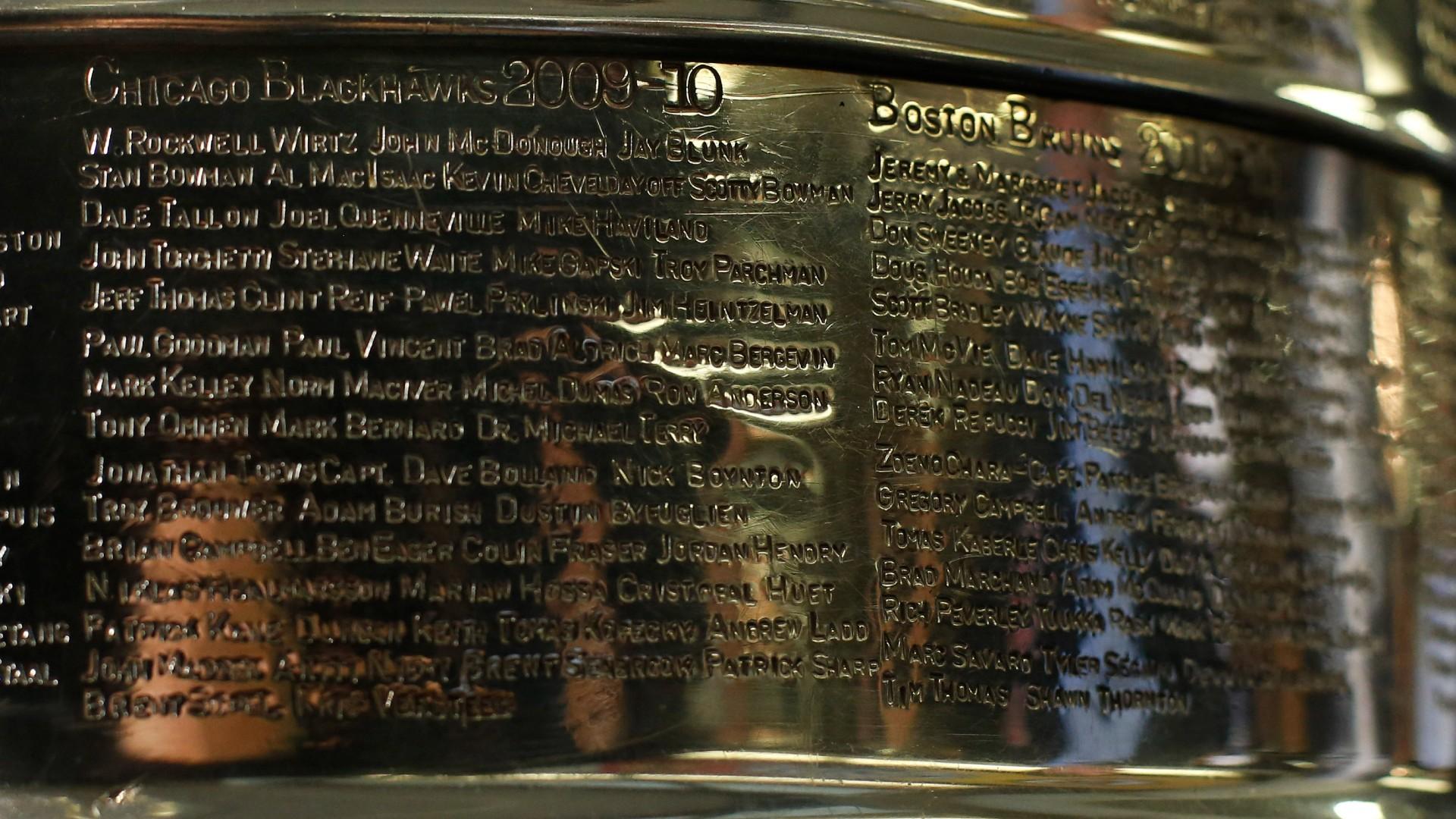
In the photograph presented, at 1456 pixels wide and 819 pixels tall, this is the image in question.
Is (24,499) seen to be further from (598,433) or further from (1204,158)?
(1204,158)

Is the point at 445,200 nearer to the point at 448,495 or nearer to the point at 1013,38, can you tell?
the point at 448,495

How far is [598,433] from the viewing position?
1.22m

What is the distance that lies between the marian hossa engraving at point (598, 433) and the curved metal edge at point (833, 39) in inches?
1.2

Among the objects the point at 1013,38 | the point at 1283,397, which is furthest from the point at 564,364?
the point at 1283,397

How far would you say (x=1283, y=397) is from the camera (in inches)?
55.1

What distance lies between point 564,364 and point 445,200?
8.3 inches

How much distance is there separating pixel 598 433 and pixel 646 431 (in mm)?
50

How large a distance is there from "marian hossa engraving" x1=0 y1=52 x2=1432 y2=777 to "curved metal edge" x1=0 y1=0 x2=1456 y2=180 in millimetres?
31

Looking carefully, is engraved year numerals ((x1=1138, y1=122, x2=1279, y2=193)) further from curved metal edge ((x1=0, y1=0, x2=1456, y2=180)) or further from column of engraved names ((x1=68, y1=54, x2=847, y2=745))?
column of engraved names ((x1=68, y1=54, x2=847, y2=745))

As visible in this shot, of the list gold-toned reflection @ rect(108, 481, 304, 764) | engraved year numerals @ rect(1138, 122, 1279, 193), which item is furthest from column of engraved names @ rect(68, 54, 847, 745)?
engraved year numerals @ rect(1138, 122, 1279, 193)

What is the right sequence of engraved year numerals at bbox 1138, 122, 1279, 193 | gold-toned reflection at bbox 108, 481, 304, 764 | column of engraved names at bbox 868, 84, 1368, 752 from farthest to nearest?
engraved year numerals at bbox 1138, 122, 1279, 193 < column of engraved names at bbox 868, 84, 1368, 752 < gold-toned reflection at bbox 108, 481, 304, 764

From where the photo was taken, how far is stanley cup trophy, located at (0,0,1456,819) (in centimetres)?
118

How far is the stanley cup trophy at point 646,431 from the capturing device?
1.18m

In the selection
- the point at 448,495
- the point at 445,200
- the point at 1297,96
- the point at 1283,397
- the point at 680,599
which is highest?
the point at 1297,96
